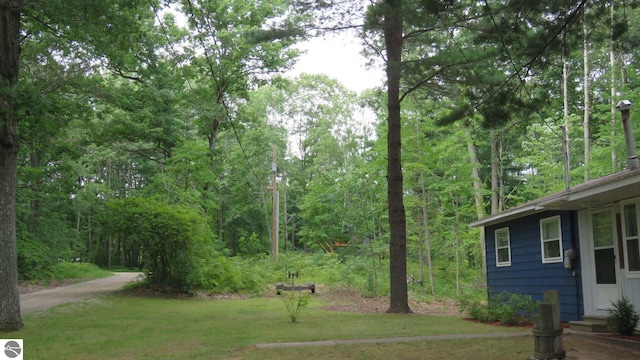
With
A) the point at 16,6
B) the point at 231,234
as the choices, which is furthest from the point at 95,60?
the point at 231,234

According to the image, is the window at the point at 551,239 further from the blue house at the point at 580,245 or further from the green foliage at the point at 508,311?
the green foliage at the point at 508,311

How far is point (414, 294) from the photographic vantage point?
1702 cm

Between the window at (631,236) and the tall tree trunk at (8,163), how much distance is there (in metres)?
10.7

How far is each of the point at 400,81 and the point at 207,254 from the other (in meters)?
9.17

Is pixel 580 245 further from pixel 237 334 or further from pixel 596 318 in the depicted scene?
pixel 237 334

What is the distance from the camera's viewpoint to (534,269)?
450 inches

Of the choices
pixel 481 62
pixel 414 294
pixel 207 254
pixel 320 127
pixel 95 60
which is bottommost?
pixel 414 294

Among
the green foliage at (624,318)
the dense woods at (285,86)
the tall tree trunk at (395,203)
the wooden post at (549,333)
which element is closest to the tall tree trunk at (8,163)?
the dense woods at (285,86)

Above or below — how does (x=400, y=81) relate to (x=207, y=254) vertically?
above

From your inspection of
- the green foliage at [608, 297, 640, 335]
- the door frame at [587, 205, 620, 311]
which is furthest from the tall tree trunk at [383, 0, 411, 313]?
the green foliage at [608, 297, 640, 335]

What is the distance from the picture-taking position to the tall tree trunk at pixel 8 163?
9203 millimetres

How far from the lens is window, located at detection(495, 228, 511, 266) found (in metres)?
12.8

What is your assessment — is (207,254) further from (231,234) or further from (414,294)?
(231,234)

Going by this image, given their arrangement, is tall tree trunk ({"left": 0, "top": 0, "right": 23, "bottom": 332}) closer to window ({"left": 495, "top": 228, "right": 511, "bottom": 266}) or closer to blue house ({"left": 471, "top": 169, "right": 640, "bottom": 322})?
blue house ({"left": 471, "top": 169, "right": 640, "bottom": 322})
